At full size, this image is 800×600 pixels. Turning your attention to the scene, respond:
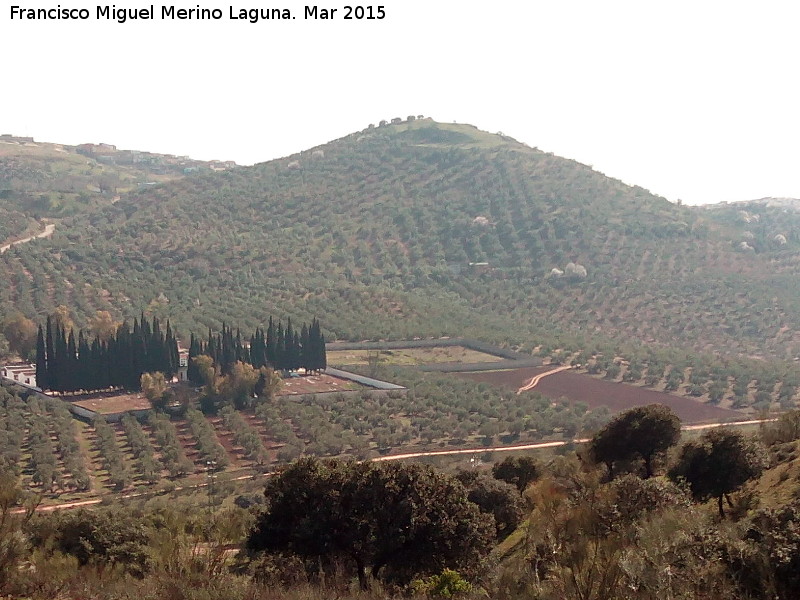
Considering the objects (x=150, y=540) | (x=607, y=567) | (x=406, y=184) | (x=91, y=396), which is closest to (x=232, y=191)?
(x=406, y=184)

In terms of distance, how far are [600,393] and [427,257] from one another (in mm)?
59361

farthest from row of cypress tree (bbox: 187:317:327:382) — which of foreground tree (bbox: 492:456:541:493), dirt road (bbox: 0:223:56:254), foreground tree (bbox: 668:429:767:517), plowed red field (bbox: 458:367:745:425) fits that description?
dirt road (bbox: 0:223:56:254)

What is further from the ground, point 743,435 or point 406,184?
point 406,184

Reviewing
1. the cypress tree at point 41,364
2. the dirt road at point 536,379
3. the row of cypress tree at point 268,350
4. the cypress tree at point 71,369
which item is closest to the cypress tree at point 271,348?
the row of cypress tree at point 268,350

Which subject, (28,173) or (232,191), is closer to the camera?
(232,191)

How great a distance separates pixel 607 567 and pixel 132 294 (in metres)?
80.4

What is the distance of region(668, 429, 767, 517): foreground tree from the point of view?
21.2 m

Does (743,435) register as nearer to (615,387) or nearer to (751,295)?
(615,387)

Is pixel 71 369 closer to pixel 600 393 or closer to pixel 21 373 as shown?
pixel 21 373

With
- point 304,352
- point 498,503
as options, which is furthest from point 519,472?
point 304,352

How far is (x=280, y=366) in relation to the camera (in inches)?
2564

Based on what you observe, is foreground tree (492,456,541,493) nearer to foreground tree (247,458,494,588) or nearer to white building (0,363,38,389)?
foreground tree (247,458,494,588)

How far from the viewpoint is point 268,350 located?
64.6m

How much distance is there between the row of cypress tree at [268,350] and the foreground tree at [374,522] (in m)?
39.9
